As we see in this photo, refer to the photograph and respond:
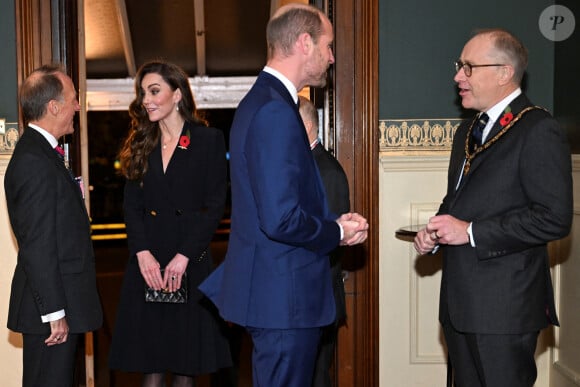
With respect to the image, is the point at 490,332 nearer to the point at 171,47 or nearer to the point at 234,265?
the point at 234,265

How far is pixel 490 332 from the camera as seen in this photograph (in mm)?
2574

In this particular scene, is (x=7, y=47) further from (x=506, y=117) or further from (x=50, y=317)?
(x=506, y=117)

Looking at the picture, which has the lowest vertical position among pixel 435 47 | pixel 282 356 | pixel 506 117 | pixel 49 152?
pixel 282 356

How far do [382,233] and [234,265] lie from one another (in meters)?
1.90

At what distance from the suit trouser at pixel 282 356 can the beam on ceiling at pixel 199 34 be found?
19.0 feet

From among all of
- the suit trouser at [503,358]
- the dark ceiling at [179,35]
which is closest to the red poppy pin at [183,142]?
the suit trouser at [503,358]

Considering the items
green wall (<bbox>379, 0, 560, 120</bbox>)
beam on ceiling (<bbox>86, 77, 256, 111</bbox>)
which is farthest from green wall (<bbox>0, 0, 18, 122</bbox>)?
beam on ceiling (<bbox>86, 77, 256, 111</bbox>)

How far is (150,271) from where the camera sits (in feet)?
11.1

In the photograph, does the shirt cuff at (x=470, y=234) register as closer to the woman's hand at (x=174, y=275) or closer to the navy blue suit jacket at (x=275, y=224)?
the navy blue suit jacket at (x=275, y=224)

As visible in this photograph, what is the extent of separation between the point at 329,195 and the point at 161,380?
47.5 inches

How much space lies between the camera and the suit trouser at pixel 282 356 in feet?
7.32

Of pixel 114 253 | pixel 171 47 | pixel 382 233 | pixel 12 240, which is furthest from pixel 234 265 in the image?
pixel 114 253

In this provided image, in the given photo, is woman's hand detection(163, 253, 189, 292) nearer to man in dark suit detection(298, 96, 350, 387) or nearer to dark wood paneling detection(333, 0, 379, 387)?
man in dark suit detection(298, 96, 350, 387)

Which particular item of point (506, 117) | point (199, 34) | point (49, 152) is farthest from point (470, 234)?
point (199, 34)
